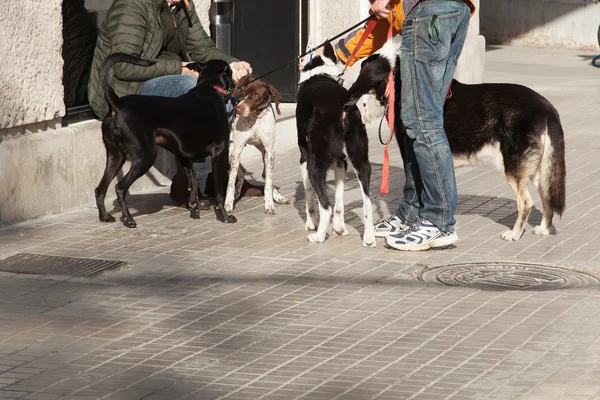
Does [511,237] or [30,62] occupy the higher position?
[30,62]

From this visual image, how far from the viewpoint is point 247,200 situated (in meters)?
9.41

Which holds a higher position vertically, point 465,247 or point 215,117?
point 215,117

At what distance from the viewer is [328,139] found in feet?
25.0

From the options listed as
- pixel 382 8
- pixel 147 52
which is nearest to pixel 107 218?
pixel 147 52

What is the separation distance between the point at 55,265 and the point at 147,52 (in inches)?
94.7

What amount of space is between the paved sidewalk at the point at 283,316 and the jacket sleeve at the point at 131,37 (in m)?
1.02

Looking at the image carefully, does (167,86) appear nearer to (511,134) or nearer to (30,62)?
→ (30,62)

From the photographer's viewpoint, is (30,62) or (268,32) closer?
(30,62)

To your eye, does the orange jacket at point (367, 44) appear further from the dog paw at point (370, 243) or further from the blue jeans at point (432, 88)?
the dog paw at point (370, 243)

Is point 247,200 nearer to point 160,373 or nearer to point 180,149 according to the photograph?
point 180,149

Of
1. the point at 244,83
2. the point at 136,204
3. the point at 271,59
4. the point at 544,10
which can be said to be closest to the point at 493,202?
the point at 244,83

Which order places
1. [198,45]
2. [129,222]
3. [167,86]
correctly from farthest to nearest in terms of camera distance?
[198,45] < [167,86] < [129,222]

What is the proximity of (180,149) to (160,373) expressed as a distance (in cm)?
334

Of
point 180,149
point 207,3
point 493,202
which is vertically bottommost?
→ point 493,202
